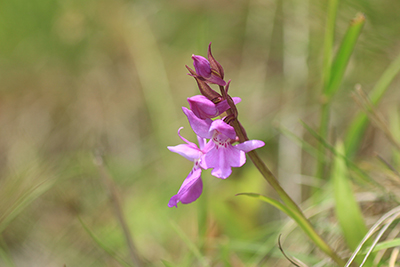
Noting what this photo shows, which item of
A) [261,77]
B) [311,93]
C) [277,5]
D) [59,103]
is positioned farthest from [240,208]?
[59,103]

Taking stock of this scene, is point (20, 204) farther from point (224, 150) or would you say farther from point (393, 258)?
point (393, 258)

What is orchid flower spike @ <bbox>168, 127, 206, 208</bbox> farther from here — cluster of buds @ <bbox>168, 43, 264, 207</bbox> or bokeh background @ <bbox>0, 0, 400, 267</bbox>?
bokeh background @ <bbox>0, 0, 400, 267</bbox>

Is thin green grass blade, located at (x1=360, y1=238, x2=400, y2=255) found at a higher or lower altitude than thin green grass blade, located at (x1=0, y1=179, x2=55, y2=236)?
higher

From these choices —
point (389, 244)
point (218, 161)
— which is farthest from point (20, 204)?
point (389, 244)

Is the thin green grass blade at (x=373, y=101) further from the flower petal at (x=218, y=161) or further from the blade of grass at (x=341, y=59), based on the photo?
the flower petal at (x=218, y=161)

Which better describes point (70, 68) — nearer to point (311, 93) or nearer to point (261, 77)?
point (261, 77)

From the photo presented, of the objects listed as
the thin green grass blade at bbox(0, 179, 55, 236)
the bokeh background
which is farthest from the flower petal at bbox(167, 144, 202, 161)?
the thin green grass blade at bbox(0, 179, 55, 236)
